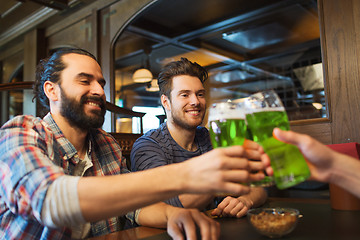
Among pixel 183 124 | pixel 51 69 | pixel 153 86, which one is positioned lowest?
pixel 183 124

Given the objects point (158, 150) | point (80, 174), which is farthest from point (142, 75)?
point (80, 174)

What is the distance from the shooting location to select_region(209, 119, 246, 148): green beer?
80cm

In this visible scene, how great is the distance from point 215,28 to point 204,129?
288cm

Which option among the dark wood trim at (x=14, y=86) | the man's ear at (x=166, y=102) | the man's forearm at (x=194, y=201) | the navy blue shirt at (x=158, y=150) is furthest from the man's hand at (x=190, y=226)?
the dark wood trim at (x=14, y=86)

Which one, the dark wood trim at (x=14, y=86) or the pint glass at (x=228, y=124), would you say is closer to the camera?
the pint glass at (x=228, y=124)

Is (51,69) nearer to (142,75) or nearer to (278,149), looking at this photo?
(278,149)

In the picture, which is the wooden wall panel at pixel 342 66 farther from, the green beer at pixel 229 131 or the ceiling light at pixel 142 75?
the ceiling light at pixel 142 75

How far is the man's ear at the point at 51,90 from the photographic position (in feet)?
4.53

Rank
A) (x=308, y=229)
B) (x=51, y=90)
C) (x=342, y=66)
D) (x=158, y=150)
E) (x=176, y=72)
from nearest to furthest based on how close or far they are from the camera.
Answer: (x=308, y=229) → (x=51, y=90) → (x=158, y=150) → (x=342, y=66) → (x=176, y=72)

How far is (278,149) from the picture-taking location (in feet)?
2.37

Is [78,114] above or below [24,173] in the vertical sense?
above

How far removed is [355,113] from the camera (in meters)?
1.77

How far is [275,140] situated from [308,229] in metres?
0.39

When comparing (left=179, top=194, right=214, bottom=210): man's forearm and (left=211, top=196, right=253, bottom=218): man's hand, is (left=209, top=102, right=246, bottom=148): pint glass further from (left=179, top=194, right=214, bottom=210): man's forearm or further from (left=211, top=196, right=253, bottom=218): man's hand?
(left=179, top=194, right=214, bottom=210): man's forearm
